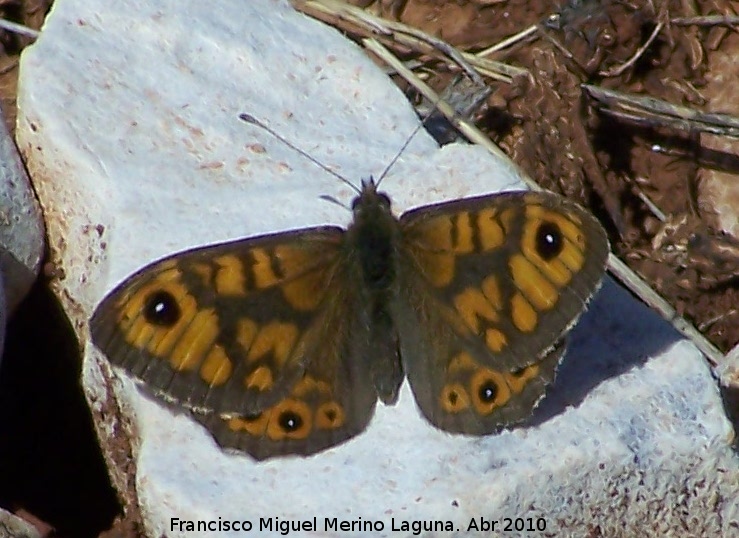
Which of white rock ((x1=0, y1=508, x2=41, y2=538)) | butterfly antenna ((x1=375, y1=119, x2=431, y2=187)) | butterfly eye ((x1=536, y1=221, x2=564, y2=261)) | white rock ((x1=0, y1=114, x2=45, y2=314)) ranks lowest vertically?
white rock ((x1=0, y1=508, x2=41, y2=538))

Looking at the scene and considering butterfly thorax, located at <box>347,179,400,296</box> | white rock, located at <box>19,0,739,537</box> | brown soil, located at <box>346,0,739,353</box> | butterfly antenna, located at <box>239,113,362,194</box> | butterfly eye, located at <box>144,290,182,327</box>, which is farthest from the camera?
brown soil, located at <box>346,0,739,353</box>

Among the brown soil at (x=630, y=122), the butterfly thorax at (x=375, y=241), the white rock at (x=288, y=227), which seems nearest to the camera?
the white rock at (x=288, y=227)

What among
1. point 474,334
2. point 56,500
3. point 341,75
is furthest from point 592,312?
point 56,500

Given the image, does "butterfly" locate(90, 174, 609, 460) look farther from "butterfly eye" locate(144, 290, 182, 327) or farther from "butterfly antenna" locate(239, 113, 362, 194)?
"butterfly antenna" locate(239, 113, 362, 194)

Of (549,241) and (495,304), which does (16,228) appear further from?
Answer: (549,241)

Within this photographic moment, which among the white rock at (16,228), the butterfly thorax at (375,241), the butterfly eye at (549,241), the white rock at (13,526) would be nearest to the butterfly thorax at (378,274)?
the butterfly thorax at (375,241)

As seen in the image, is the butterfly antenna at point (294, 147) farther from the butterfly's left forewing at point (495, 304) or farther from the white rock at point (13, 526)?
the white rock at point (13, 526)

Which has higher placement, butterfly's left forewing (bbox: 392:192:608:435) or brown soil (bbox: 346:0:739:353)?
butterfly's left forewing (bbox: 392:192:608:435)

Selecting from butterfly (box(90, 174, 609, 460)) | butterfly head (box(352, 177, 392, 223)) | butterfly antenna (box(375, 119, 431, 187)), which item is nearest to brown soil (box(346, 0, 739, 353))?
butterfly antenna (box(375, 119, 431, 187))

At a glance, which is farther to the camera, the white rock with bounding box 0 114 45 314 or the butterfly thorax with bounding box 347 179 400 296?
the white rock with bounding box 0 114 45 314
